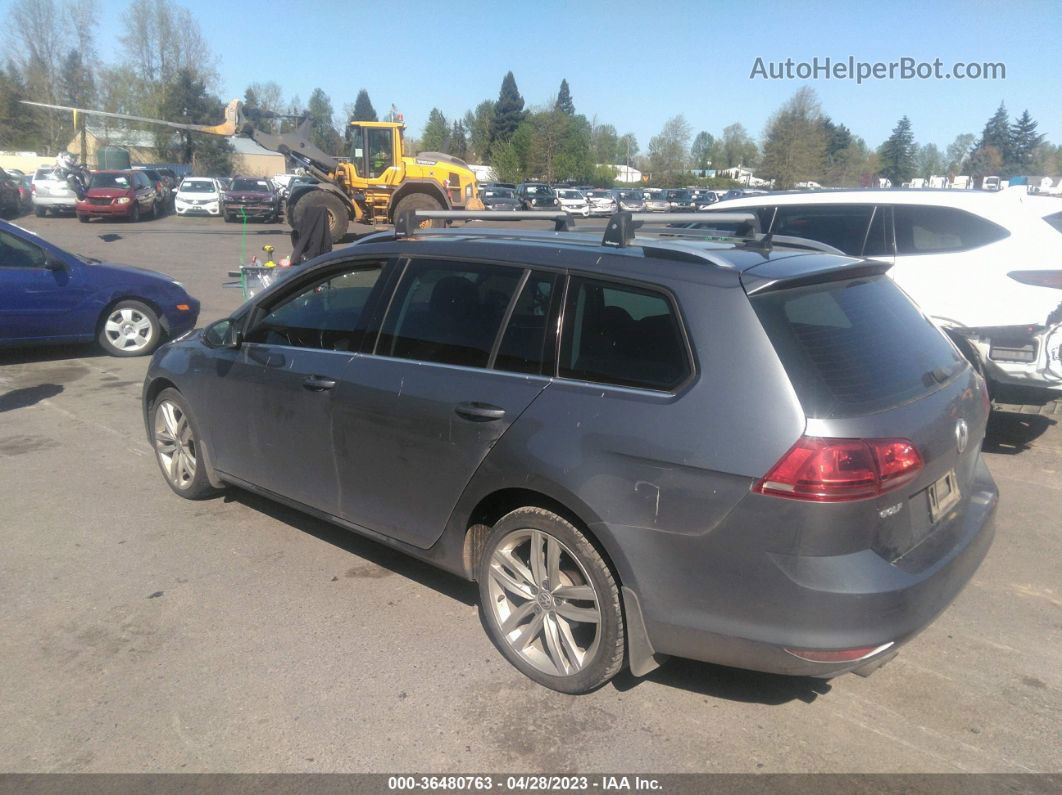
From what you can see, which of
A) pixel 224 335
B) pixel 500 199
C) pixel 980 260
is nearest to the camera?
pixel 224 335

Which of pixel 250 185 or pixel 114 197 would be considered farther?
pixel 250 185

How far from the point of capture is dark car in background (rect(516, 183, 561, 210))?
41406mm

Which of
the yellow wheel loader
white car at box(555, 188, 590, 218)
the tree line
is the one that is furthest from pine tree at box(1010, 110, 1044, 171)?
the yellow wheel loader

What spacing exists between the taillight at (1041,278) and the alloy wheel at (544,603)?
15.3 ft

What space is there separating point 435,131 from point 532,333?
11031cm

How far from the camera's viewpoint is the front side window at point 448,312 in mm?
3650

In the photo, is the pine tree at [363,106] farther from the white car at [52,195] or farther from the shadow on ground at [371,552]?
the shadow on ground at [371,552]

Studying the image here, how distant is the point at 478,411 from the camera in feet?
11.3

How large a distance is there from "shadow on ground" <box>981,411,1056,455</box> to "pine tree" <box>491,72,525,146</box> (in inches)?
3907

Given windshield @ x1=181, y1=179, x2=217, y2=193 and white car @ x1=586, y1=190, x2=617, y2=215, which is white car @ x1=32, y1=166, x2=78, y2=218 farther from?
white car @ x1=586, y1=190, x2=617, y2=215

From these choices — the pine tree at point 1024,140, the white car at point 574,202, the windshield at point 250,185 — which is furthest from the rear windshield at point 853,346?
the pine tree at point 1024,140

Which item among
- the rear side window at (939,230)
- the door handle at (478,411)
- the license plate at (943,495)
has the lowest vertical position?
the license plate at (943,495)

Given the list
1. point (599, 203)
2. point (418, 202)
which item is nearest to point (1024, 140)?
point (599, 203)

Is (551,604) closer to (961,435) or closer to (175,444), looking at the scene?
(961,435)
